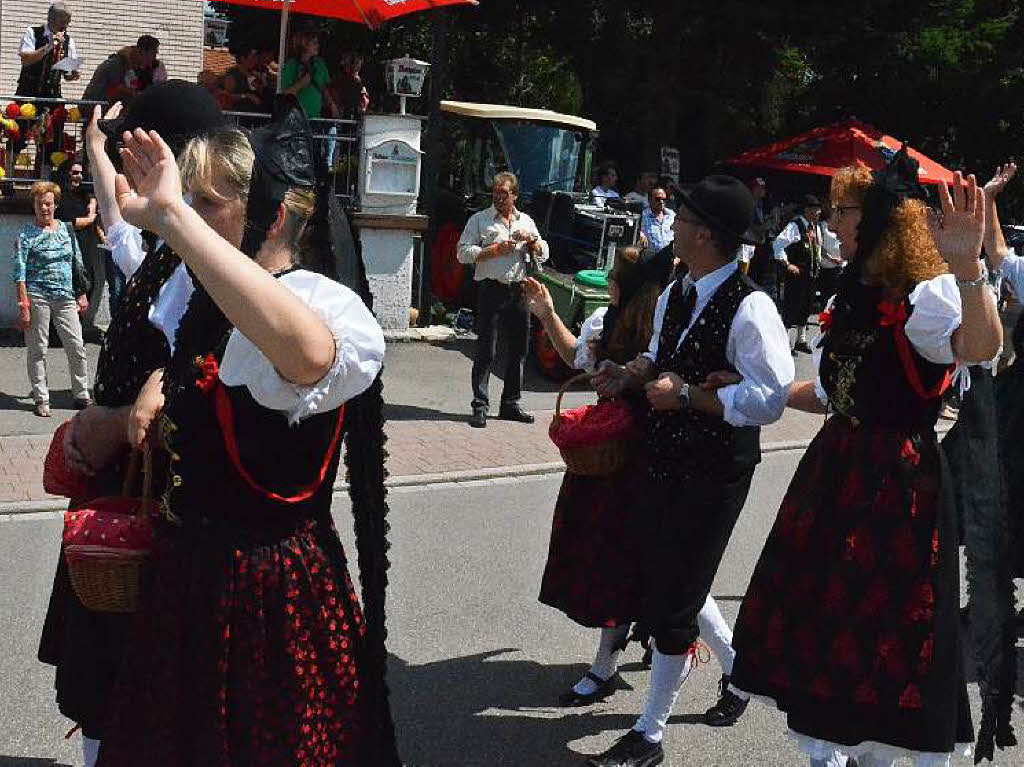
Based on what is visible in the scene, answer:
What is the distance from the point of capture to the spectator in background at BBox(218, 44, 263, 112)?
1290cm

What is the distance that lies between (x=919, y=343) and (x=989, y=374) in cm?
20

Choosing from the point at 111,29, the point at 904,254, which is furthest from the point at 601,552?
the point at 111,29

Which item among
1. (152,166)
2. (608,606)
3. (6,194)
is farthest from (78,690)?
(6,194)

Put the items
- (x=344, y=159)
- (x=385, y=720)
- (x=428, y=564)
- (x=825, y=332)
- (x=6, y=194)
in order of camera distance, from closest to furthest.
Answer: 1. (x=385, y=720)
2. (x=825, y=332)
3. (x=428, y=564)
4. (x=6, y=194)
5. (x=344, y=159)

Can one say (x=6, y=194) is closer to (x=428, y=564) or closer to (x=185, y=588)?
(x=428, y=564)

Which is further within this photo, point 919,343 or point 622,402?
point 622,402

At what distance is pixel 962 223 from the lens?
312 cm

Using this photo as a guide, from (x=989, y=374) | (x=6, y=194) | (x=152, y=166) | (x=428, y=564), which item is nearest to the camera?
(x=152, y=166)

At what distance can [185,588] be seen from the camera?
2.65m

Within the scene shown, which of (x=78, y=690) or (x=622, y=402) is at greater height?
(x=622, y=402)

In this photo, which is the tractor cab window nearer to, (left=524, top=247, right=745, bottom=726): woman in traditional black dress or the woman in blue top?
the woman in blue top

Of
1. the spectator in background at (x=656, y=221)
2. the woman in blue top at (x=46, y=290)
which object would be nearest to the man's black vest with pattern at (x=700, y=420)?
the woman in blue top at (x=46, y=290)

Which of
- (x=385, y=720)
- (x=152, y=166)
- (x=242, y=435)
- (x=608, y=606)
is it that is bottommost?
(x=608, y=606)

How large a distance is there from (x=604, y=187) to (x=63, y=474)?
51.6 feet
